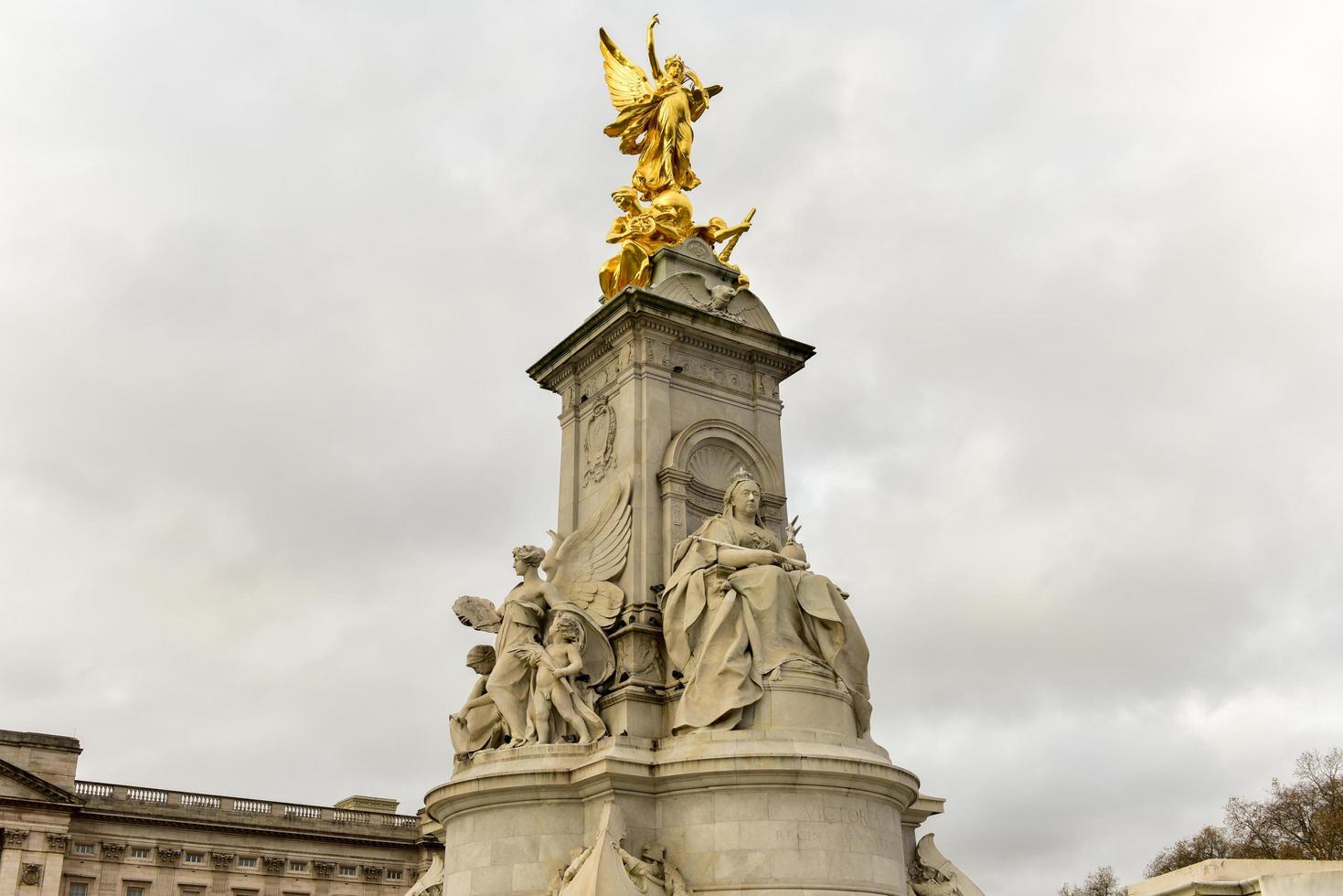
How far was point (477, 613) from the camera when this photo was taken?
19156 mm

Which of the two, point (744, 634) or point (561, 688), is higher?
point (744, 634)

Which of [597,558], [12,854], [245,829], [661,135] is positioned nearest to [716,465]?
[597,558]

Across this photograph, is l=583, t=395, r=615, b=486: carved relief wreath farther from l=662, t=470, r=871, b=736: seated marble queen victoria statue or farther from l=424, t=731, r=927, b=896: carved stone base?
l=424, t=731, r=927, b=896: carved stone base

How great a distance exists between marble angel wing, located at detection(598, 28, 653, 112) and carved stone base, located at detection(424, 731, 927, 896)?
35.6 feet

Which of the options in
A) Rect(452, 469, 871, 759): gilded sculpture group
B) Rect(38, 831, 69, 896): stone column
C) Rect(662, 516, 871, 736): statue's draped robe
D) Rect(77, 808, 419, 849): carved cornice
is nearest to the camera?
Rect(662, 516, 871, 736): statue's draped robe

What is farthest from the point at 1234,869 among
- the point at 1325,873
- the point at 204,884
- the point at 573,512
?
the point at 204,884

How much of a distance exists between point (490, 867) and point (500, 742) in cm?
212

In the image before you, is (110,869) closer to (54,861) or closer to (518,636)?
(54,861)

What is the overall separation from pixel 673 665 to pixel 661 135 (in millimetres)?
9322

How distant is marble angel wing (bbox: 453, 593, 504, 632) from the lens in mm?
19031

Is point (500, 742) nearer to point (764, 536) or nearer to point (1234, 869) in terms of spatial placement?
point (764, 536)

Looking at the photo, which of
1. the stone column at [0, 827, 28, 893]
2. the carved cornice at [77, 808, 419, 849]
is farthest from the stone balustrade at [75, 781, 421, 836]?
the stone column at [0, 827, 28, 893]

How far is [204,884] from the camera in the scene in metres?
55.2

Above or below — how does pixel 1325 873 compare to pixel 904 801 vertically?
below
